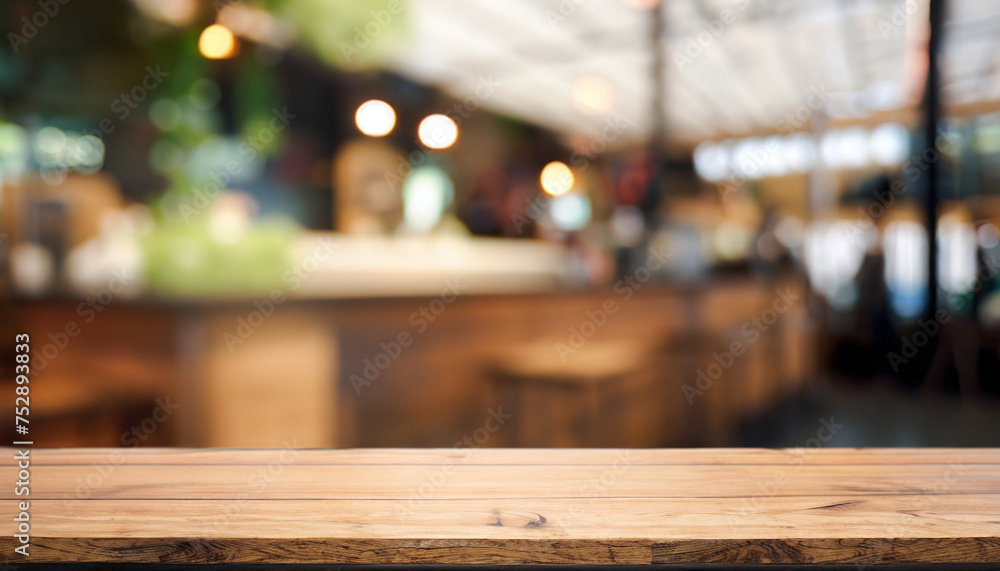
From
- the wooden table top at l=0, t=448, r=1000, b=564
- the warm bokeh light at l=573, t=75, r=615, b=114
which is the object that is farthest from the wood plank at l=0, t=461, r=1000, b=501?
the warm bokeh light at l=573, t=75, r=615, b=114

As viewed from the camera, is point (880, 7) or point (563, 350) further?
point (880, 7)

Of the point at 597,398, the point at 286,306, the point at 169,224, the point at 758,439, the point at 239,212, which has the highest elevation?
the point at 239,212

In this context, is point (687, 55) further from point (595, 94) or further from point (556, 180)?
point (556, 180)

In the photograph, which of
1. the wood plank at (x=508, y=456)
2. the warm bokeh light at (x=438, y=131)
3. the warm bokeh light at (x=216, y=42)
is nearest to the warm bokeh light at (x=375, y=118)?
the warm bokeh light at (x=438, y=131)

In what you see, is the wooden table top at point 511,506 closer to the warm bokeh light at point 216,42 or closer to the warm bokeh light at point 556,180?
the warm bokeh light at point 216,42

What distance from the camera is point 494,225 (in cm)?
559

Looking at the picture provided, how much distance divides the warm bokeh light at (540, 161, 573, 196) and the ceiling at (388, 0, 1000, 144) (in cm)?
56

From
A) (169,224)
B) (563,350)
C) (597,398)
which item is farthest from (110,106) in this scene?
(597,398)

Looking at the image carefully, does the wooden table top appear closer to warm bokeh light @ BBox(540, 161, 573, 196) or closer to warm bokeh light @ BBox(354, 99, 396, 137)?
warm bokeh light @ BBox(354, 99, 396, 137)

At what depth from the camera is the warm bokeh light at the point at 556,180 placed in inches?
208

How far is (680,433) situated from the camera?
3439 millimetres

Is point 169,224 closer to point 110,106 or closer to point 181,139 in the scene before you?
point 181,139

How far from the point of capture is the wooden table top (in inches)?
28.9

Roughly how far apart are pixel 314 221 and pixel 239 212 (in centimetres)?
104
